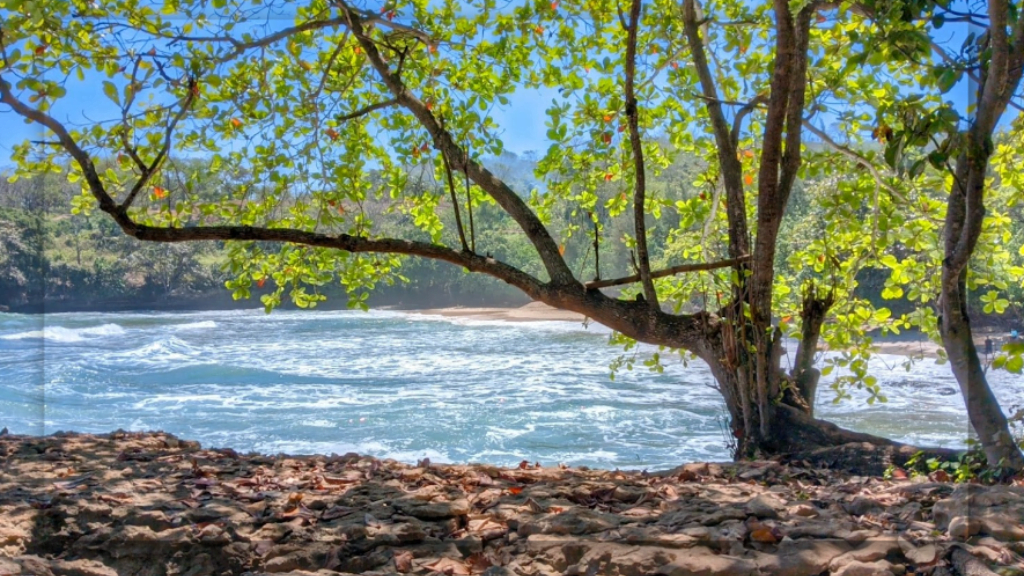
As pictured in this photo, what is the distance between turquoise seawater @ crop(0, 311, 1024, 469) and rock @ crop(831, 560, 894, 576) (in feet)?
15.5

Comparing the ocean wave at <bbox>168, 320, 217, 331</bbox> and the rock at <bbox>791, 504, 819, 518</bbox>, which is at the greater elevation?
the rock at <bbox>791, 504, 819, 518</bbox>

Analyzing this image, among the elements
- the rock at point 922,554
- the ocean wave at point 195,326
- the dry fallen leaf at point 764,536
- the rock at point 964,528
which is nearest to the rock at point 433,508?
the dry fallen leaf at point 764,536

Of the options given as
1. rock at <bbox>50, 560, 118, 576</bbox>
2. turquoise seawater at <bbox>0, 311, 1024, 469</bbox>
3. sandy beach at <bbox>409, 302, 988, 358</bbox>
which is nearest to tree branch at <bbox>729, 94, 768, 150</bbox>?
turquoise seawater at <bbox>0, 311, 1024, 469</bbox>

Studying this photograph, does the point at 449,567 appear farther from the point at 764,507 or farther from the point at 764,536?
the point at 764,507

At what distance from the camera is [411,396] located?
39.2ft

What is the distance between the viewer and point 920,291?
4230mm

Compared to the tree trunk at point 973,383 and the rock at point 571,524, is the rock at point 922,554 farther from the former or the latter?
the tree trunk at point 973,383

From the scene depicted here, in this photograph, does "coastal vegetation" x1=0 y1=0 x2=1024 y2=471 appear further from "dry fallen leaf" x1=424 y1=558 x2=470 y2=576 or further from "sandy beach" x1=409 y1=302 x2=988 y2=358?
"sandy beach" x1=409 y1=302 x2=988 y2=358

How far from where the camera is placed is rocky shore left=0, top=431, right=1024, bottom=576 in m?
2.01

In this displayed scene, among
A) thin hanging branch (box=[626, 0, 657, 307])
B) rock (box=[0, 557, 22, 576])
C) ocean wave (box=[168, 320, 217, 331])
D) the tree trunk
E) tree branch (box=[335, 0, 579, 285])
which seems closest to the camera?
rock (box=[0, 557, 22, 576])

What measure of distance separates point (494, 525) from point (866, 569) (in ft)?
3.52

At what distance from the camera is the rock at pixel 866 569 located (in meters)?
1.87

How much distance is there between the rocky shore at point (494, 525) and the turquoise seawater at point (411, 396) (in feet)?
10.1

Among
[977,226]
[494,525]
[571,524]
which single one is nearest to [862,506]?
[571,524]
